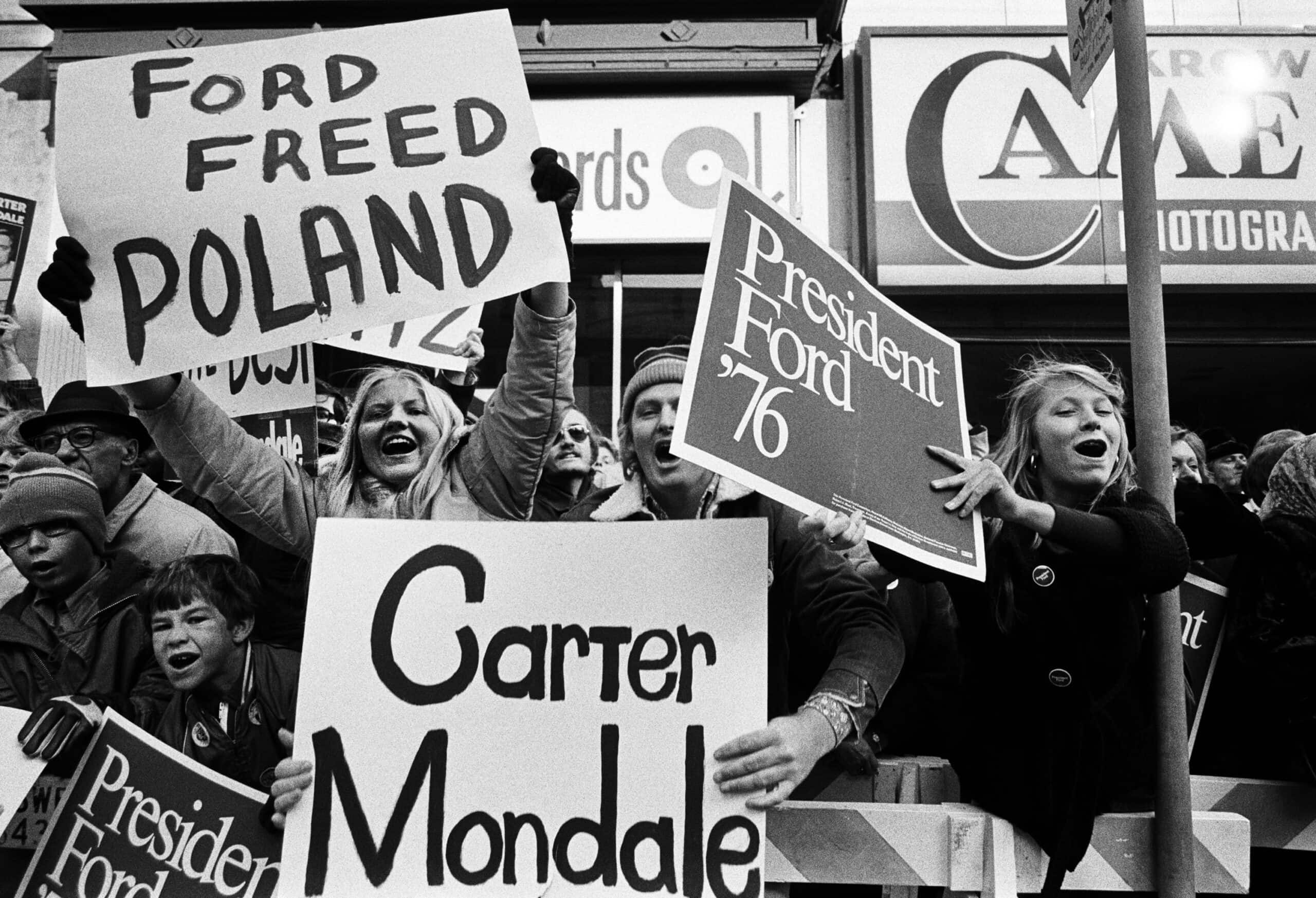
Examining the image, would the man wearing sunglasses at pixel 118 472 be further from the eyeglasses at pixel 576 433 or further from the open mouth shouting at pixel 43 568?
the eyeglasses at pixel 576 433

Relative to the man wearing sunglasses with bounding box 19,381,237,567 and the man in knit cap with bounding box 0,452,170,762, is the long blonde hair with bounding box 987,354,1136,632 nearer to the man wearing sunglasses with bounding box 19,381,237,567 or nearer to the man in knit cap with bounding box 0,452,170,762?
the man in knit cap with bounding box 0,452,170,762

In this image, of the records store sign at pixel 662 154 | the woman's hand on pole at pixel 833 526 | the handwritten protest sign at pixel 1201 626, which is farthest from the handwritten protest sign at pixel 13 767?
the records store sign at pixel 662 154

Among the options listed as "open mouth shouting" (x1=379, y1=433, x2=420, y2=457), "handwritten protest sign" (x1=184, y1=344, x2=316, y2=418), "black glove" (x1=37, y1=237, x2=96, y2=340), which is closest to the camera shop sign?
"handwritten protest sign" (x1=184, y1=344, x2=316, y2=418)

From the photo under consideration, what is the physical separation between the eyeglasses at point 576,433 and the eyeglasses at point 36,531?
5.37 feet

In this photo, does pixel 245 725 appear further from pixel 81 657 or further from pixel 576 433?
pixel 576 433

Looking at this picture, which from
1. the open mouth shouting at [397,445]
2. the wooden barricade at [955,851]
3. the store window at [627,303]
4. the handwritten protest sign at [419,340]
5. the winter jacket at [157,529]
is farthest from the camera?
the store window at [627,303]

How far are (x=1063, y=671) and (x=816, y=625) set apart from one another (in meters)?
0.46

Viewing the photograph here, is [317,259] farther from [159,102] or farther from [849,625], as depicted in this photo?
[849,625]

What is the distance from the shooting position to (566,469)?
4.18 metres

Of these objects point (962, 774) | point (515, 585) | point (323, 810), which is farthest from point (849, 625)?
point (323, 810)

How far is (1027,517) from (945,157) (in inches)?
208

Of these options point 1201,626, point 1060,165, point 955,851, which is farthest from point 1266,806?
point 1060,165

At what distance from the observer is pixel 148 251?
239cm

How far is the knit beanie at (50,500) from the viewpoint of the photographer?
3.12 metres
